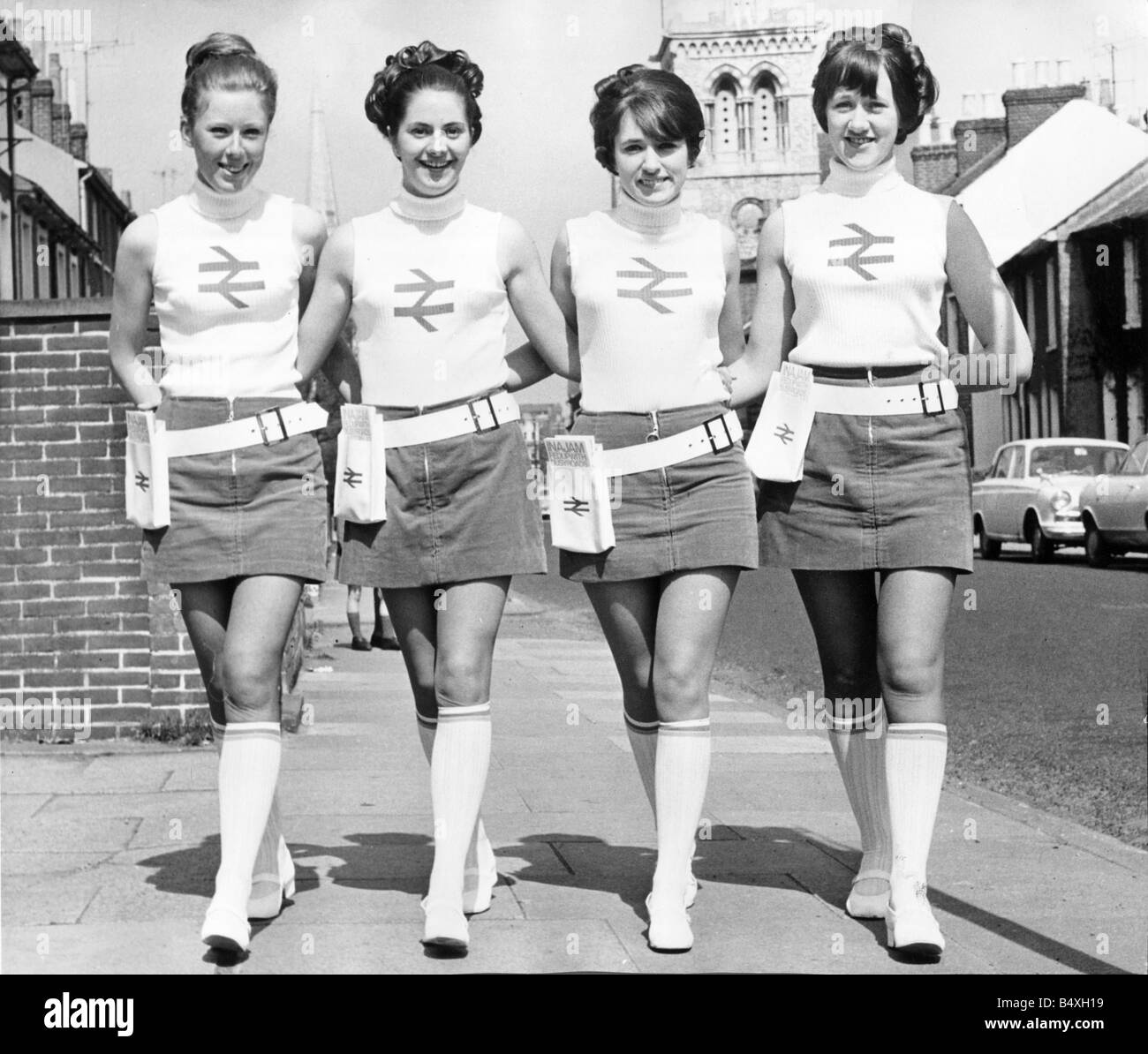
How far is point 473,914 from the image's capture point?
4.93 meters

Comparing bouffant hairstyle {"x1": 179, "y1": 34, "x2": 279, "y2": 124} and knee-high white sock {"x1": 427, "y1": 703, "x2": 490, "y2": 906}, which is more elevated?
bouffant hairstyle {"x1": 179, "y1": 34, "x2": 279, "y2": 124}

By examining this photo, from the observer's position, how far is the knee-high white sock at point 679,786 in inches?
183

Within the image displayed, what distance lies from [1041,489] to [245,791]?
2360 cm

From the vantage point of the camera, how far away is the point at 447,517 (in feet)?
15.1

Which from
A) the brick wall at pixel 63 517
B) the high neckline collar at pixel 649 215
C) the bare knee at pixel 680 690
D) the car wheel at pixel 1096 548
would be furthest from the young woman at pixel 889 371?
the car wheel at pixel 1096 548

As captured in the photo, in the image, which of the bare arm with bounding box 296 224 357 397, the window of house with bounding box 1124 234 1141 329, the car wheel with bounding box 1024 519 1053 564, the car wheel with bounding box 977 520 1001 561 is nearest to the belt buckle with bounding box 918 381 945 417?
the bare arm with bounding box 296 224 357 397

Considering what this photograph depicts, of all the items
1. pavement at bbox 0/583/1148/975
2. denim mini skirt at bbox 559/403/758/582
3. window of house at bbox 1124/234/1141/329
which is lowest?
pavement at bbox 0/583/1148/975

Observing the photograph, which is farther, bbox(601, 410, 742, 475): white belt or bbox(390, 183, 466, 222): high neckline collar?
bbox(601, 410, 742, 475): white belt

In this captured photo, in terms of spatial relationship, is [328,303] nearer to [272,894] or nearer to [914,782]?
[272,894]

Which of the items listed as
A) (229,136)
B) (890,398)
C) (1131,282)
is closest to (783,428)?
(890,398)

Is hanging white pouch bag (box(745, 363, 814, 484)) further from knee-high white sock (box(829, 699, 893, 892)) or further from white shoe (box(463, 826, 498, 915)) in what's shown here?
white shoe (box(463, 826, 498, 915))

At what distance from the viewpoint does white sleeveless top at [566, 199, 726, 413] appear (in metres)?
4.57

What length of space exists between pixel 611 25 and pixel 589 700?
21.7ft

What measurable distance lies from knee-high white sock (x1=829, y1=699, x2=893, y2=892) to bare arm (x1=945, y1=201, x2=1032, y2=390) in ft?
3.26
